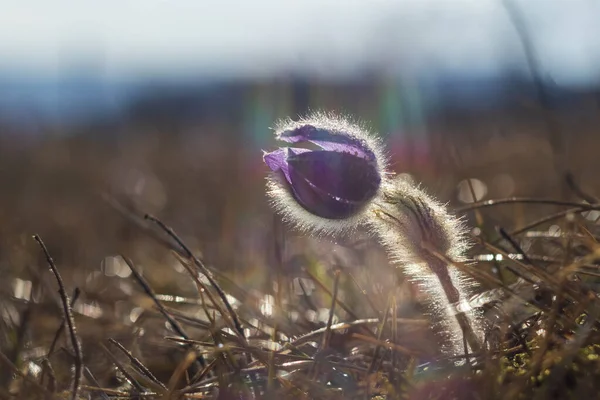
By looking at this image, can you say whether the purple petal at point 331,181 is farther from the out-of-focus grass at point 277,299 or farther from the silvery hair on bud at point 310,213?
the out-of-focus grass at point 277,299

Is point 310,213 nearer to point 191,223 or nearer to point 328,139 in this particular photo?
point 328,139

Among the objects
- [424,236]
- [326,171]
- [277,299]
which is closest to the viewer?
[326,171]

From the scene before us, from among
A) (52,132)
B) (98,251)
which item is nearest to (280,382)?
(98,251)

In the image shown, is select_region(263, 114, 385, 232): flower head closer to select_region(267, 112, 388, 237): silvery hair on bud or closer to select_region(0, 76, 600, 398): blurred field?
select_region(267, 112, 388, 237): silvery hair on bud

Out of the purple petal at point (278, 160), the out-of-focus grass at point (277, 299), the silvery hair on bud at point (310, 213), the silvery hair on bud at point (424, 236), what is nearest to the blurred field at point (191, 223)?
the out-of-focus grass at point (277, 299)

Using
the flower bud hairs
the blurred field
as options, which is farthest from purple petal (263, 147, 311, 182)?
the blurred field

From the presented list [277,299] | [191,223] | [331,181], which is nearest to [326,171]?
[331,181]

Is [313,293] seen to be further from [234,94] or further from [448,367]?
[234,94]
